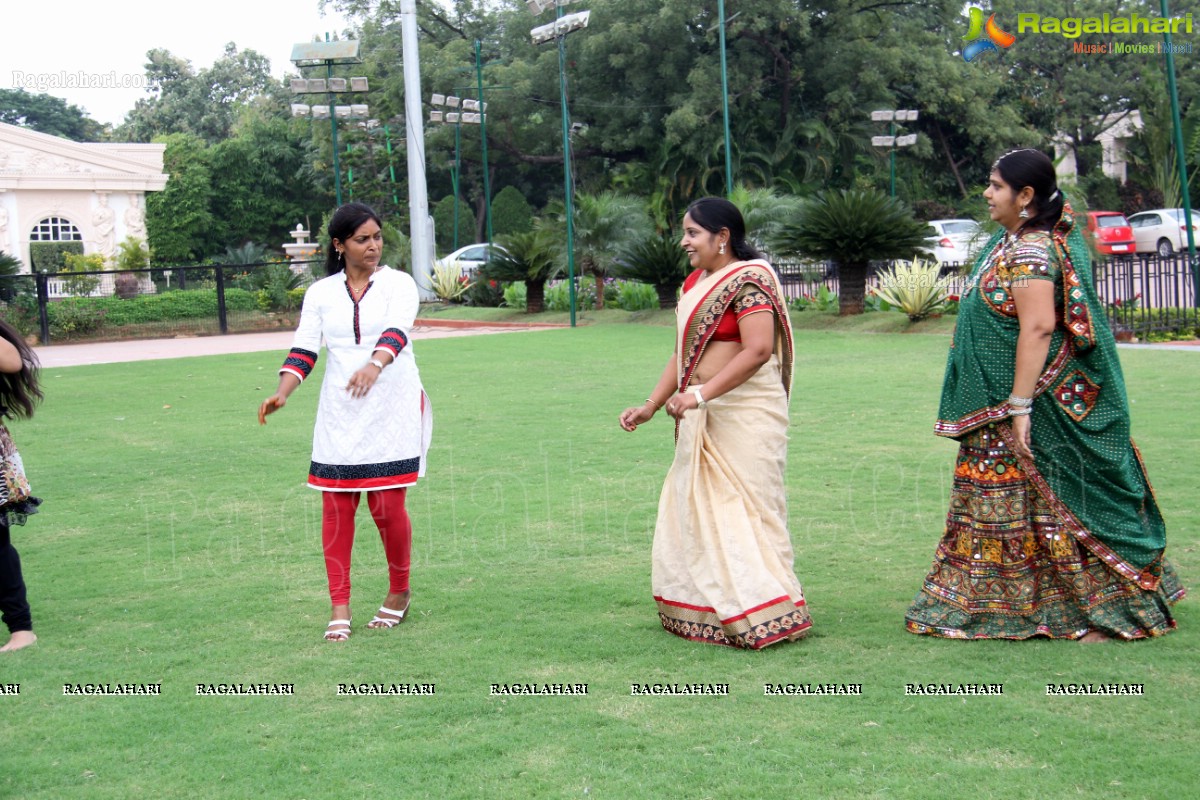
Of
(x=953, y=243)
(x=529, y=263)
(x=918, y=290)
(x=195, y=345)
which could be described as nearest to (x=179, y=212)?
(x=195, y=345)

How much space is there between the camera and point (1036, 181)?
411 centimetres

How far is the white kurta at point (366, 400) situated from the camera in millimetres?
4449

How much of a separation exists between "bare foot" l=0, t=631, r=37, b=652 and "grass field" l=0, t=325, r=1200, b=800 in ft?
0.26

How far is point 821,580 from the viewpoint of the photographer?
16.7 ft

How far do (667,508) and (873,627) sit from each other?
84cm

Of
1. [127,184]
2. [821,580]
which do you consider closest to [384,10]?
[127,184]

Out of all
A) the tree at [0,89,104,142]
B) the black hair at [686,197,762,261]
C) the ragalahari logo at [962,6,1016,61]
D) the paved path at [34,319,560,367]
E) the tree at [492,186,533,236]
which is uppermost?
the tree at [0,89,104,142]

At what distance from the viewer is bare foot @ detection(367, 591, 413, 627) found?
Answer: 4625mm

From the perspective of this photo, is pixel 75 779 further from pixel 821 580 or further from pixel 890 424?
pixel 890 424

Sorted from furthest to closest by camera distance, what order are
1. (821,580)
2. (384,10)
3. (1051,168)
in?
(384,10), (821,580), (1051,168)

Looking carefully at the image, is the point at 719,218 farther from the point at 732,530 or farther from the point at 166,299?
the point at 166,299

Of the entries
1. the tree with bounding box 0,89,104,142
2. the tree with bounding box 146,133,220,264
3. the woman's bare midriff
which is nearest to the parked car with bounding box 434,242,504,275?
the tree with bounding box 146,133,220,264

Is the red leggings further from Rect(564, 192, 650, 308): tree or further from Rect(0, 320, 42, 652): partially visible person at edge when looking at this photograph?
Rect(564, 192, 650, 308): tree

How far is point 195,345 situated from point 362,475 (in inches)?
722
